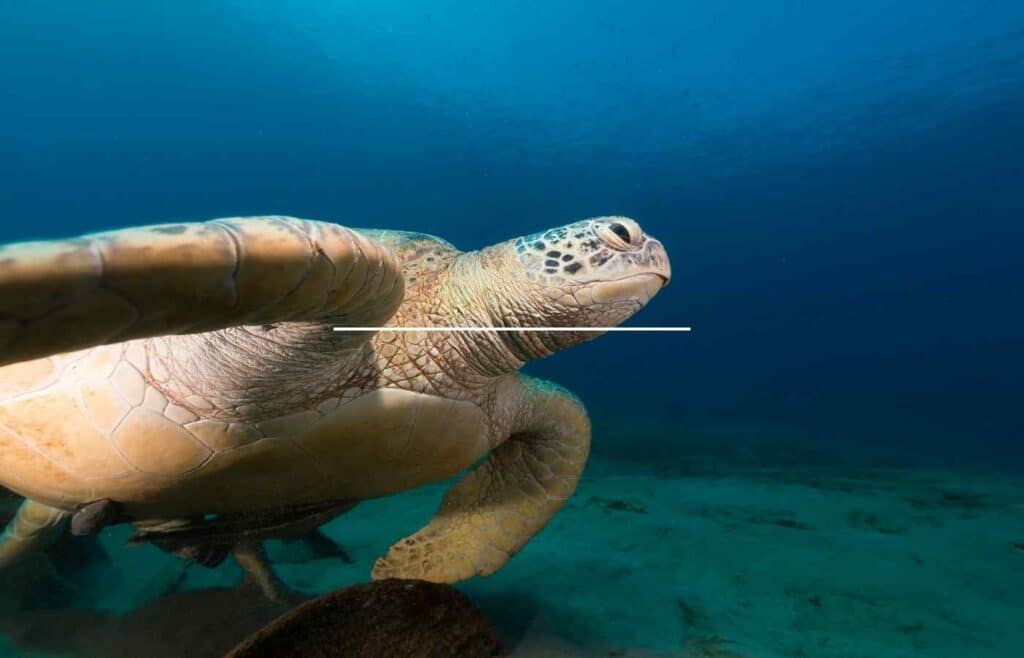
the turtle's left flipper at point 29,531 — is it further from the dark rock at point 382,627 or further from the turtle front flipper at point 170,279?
the turtle front flipper at point 170,279

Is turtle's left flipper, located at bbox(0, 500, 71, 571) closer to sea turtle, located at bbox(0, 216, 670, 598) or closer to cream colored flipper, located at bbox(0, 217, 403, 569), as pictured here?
sea turtle, located at bbox(0, 216, 670, 598)

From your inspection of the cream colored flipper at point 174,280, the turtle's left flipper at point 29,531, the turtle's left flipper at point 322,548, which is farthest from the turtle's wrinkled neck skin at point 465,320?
the turtle's left flipper at point 322,548

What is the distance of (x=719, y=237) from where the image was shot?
4338 centimetres

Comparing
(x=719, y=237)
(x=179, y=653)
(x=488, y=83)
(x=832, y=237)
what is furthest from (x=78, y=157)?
(x=832, y=237)

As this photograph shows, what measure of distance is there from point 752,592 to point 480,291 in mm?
2427

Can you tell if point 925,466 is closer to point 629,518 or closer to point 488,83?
point 629,518

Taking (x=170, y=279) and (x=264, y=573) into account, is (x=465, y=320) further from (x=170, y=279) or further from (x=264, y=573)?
(x=264, y=573)

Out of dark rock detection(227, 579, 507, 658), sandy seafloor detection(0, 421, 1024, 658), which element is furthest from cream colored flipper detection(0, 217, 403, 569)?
sandy seafloor detection(0, 421, 1024, 658)

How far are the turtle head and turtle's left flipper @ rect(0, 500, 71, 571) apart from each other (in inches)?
107

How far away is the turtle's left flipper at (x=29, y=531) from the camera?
111 inches

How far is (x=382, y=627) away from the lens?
4.70 ft

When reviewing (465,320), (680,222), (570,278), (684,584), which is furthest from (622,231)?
(680,222)

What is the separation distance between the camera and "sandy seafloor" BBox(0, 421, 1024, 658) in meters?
2.44

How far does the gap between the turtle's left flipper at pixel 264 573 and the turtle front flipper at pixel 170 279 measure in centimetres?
217
